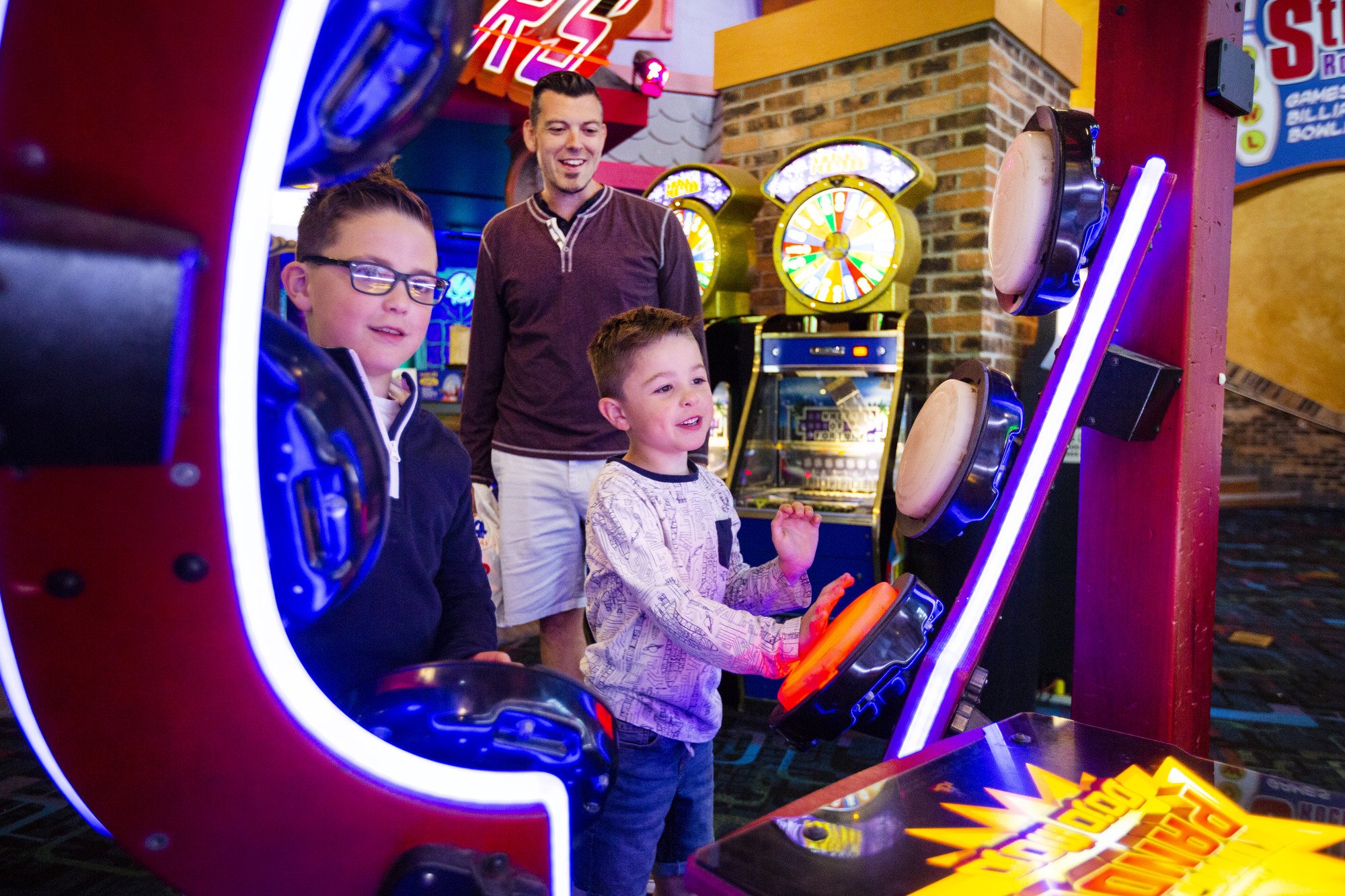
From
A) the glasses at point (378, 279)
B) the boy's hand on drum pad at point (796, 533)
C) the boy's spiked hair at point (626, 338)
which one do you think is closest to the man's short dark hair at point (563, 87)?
the boy's spiked hair at point (626, 338)

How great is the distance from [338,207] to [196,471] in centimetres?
49

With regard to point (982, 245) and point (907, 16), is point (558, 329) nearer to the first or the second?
point (982, 245)

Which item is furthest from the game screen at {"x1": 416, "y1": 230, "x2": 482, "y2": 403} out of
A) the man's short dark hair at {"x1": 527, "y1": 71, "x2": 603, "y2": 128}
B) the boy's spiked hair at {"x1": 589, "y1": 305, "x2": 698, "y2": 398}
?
the boy's spiked hair at {"x1": 589, "y1": 305, "x2": 698, "y2": 398}

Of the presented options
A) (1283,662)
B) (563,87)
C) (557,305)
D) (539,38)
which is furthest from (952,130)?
(1283,662)

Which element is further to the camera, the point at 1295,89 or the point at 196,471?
the point at 1295,89

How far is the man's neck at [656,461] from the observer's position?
1.39 m

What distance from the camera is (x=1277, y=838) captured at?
2.43ft

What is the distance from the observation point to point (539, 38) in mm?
4383

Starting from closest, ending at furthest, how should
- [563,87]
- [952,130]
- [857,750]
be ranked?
[563,87] → [857,750] → [952,130]

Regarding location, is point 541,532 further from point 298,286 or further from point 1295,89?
point 1295,89

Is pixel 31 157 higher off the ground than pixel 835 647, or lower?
higher

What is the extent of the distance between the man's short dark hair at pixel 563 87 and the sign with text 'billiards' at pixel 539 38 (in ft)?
7.79

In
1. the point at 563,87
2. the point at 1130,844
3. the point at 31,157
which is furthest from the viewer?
the point at 563,87

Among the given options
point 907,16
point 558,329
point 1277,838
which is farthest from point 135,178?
point 907,16
